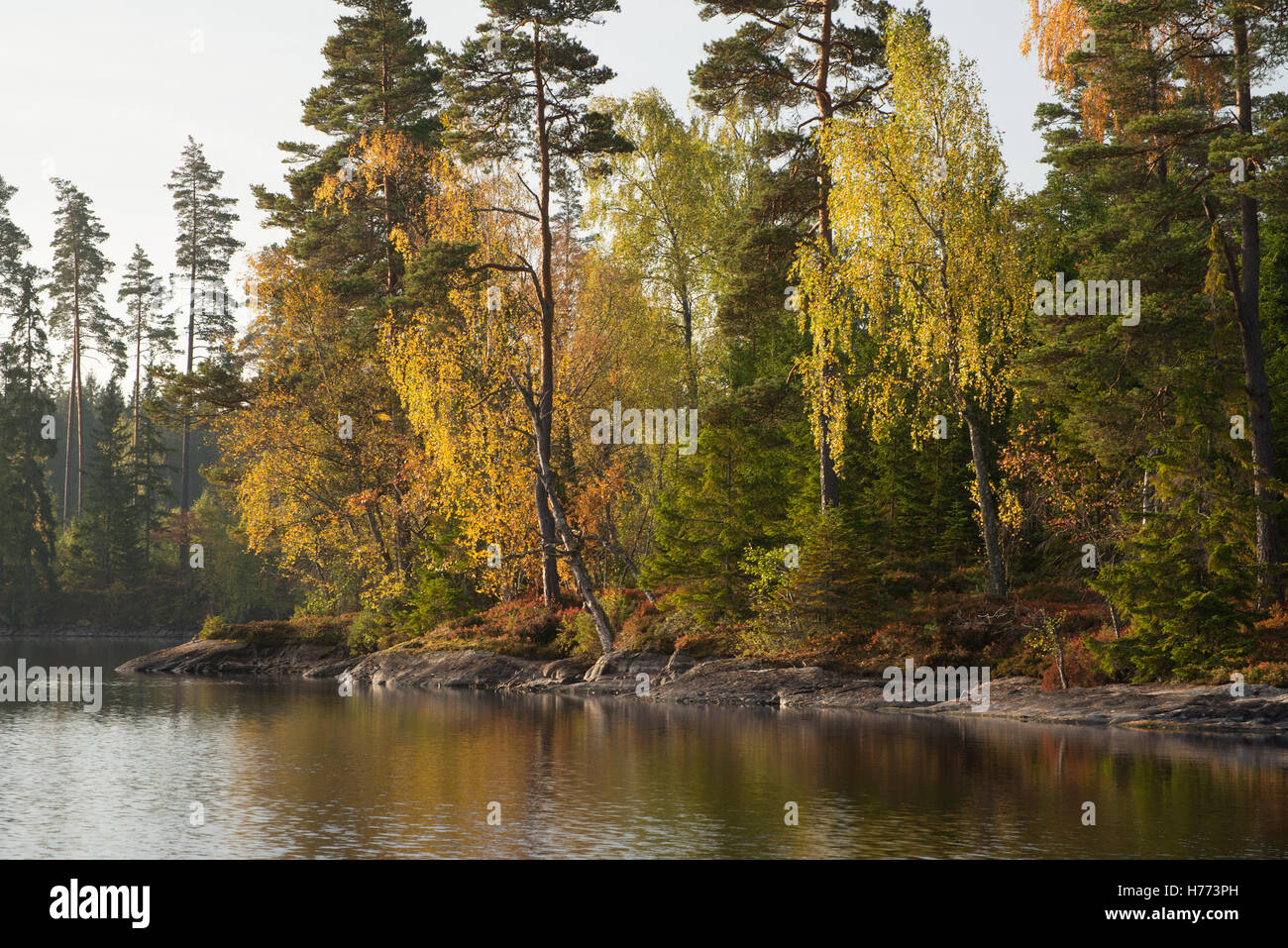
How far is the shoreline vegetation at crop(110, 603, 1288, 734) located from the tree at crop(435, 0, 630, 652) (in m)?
2.06

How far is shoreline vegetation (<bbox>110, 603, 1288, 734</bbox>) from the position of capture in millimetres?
22484

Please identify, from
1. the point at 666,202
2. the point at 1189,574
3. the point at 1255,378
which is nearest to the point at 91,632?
the point at 666,202

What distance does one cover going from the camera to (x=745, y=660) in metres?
29.6

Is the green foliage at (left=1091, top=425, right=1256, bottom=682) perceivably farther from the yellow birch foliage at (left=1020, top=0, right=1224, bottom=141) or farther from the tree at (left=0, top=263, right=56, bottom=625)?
the tree at (left=0, top=263, right=56, bottom=625)

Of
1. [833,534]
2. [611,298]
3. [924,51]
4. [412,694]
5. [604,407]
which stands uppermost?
[924,51]

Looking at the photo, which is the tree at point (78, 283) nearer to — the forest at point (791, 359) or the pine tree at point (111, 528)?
the pine tree at point (111, 528)

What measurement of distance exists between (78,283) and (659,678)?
191 ft

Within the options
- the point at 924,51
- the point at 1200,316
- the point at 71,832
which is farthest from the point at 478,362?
the point at 71,832

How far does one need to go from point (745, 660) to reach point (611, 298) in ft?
46.8

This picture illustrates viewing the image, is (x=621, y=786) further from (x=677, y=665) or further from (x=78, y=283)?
(x=78, y=283)

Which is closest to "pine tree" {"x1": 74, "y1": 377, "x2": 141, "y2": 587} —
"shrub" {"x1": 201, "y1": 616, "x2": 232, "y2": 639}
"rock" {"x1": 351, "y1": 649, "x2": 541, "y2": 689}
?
"shrub" {"x1": 201, "y1": 616, "x2": 232, "y2": 639}
